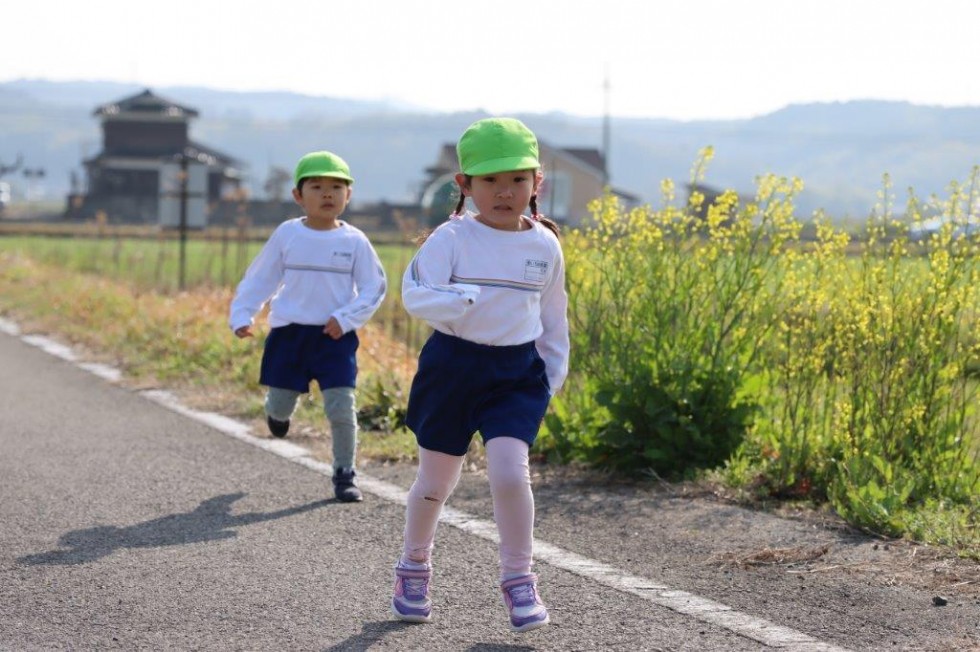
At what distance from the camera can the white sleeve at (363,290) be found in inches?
249

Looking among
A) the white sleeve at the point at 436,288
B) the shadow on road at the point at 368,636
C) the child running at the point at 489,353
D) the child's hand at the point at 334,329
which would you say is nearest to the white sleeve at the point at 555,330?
the child running at the point at 489,353

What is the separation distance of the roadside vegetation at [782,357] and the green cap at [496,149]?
6.92ft

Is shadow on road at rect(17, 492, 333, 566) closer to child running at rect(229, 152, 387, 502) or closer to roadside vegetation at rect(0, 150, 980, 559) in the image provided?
child running at rect(229, 152, 387, 502)

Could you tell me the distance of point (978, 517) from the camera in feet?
17.8

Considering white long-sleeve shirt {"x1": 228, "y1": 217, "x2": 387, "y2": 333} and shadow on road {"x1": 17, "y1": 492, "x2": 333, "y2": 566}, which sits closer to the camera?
shadow on road {"x1": 17, "y1": 492, "x2": 333, "y2": 566}

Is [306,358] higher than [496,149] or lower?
lower

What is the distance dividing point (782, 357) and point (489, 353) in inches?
109

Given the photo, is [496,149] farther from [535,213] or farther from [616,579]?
[616,579]

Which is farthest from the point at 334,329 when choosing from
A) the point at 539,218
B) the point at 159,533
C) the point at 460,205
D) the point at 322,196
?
the point at 539,218

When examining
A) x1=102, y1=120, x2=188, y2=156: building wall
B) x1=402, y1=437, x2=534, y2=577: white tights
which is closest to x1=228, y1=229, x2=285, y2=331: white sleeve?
x1=402, y1=437, x2=534, y2=577: white tights

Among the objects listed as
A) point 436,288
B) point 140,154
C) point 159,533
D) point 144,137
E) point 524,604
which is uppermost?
point 436,288

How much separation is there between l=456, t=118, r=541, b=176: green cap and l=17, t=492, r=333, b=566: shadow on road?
1918mm

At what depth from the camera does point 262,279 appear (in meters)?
6.52

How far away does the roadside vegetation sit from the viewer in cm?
582
